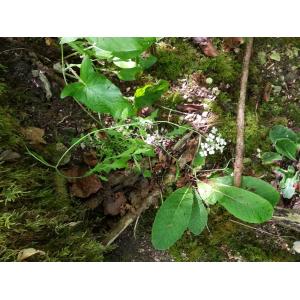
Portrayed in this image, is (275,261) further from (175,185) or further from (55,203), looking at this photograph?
(55,203)

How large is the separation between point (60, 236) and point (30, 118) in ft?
1.41

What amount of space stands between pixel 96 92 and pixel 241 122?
556 millimetres

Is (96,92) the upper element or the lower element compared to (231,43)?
lower

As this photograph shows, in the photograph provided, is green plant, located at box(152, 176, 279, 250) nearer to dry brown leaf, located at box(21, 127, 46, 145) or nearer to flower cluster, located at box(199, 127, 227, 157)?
flower cluster, located at box(199, 127, 227, 157)

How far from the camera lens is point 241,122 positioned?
158 centimetres

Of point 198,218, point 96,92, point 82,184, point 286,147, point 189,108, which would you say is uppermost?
point 96,92

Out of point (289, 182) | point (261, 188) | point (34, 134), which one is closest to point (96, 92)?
point (34, 134)

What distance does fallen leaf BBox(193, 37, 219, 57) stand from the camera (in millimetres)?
1639

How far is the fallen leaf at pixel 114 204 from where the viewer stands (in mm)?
1515

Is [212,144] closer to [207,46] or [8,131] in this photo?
[207,46]

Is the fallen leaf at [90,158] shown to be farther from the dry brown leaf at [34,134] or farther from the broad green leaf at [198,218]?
the broad green leaf at [198,218]

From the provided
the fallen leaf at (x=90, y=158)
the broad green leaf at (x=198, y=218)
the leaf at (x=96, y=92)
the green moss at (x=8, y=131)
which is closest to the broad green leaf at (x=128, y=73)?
the leaf at (x=96, y=92)
